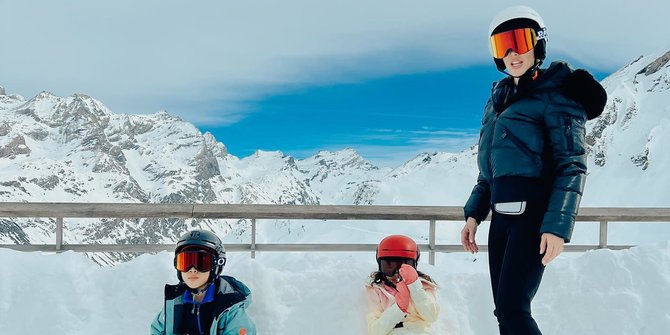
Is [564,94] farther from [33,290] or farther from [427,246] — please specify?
[33,290]

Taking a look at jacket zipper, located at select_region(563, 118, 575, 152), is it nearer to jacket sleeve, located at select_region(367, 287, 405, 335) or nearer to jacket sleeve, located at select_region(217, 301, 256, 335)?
jacket sleeve, located at select_region(367, 287, 405, 335)

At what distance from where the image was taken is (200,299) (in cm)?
410

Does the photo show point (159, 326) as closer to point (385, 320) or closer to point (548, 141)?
point (385, 320)

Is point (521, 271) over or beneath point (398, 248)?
over

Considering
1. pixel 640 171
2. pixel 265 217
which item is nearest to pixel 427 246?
pixel 265 217

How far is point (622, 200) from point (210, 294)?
127178 mm

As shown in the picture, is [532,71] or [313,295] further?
[313,295]

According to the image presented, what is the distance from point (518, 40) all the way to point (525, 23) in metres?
0.09

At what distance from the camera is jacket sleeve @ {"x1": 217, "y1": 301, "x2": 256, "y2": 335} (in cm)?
406

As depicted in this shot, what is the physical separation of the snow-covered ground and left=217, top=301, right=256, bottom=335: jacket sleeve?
819mm

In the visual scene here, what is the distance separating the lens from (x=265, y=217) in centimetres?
581

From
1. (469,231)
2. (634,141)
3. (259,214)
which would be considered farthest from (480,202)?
(634,141)

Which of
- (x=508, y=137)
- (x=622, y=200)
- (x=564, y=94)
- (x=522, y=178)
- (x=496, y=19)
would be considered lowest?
(x=622, y=200)

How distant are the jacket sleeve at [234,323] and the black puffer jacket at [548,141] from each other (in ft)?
6.20
